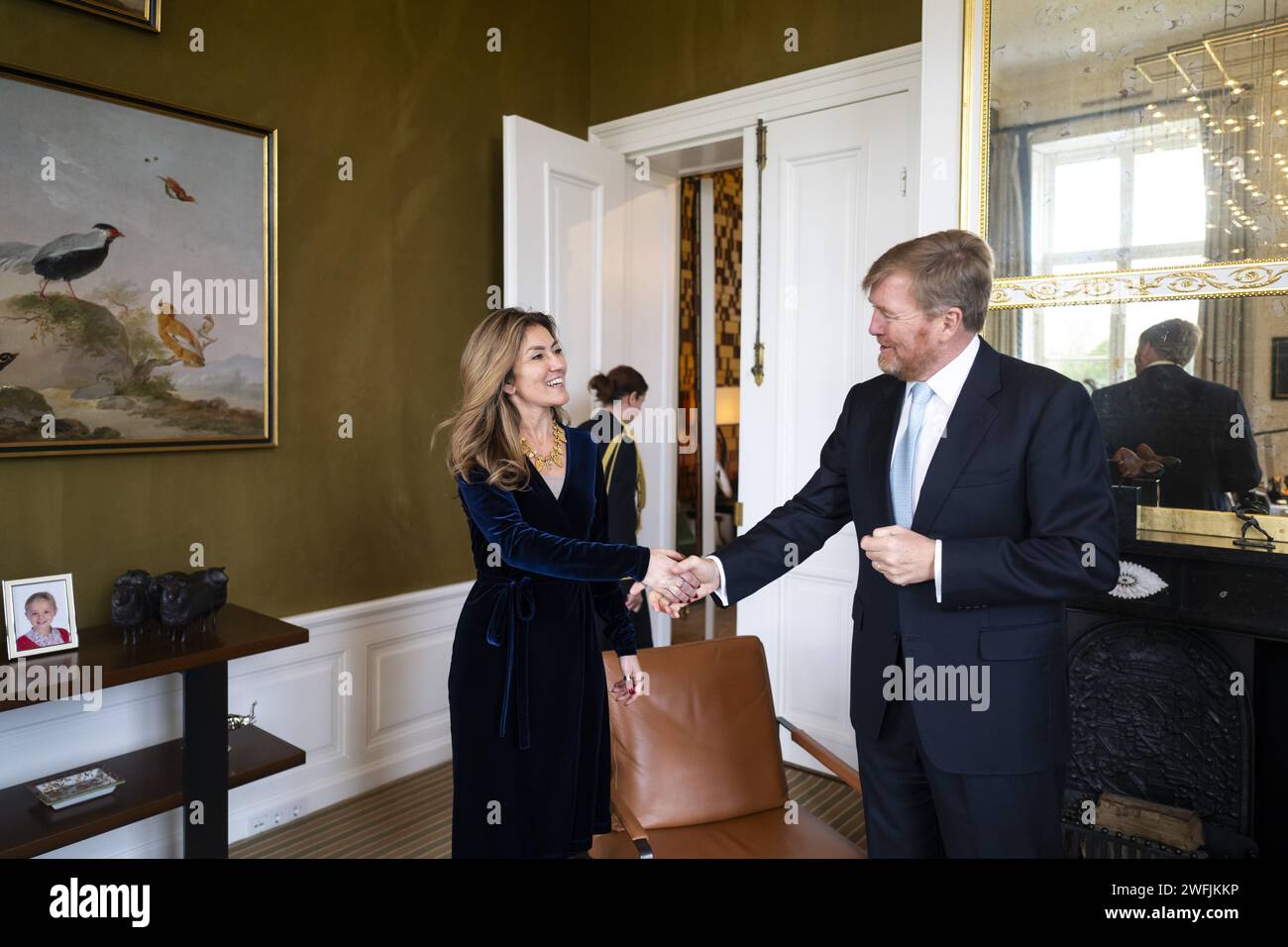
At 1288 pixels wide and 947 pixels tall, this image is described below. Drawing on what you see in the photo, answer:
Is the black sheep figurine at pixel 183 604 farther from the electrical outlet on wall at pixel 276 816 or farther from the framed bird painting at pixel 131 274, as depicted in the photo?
the electrical outlet on wall at pixel 276 816

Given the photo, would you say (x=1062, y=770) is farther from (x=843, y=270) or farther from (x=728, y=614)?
(x=728, y=614)

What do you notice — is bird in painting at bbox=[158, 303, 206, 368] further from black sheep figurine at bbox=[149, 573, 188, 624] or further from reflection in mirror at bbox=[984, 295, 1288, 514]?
reflection in mirror at bbox=[984, 295, 1288, 514]

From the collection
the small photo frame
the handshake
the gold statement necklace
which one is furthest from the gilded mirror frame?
the small photo frame

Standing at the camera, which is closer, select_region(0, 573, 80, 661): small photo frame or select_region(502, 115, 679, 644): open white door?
select_region(0, 573, 80, 661): small photo frame

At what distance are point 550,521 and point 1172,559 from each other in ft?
5.94

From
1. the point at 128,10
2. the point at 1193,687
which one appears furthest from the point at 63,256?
the point at 1193,687

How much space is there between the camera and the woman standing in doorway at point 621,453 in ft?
12.6

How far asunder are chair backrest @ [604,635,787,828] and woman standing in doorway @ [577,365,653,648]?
1.16 meters

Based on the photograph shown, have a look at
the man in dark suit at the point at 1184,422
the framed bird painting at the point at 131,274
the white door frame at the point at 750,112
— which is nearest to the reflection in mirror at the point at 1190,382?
the man in dark suit at the point at 1184,422

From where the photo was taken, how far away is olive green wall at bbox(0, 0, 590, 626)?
2.81m

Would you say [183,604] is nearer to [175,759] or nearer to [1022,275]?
[175,759]

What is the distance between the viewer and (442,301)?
A: 3941mm
